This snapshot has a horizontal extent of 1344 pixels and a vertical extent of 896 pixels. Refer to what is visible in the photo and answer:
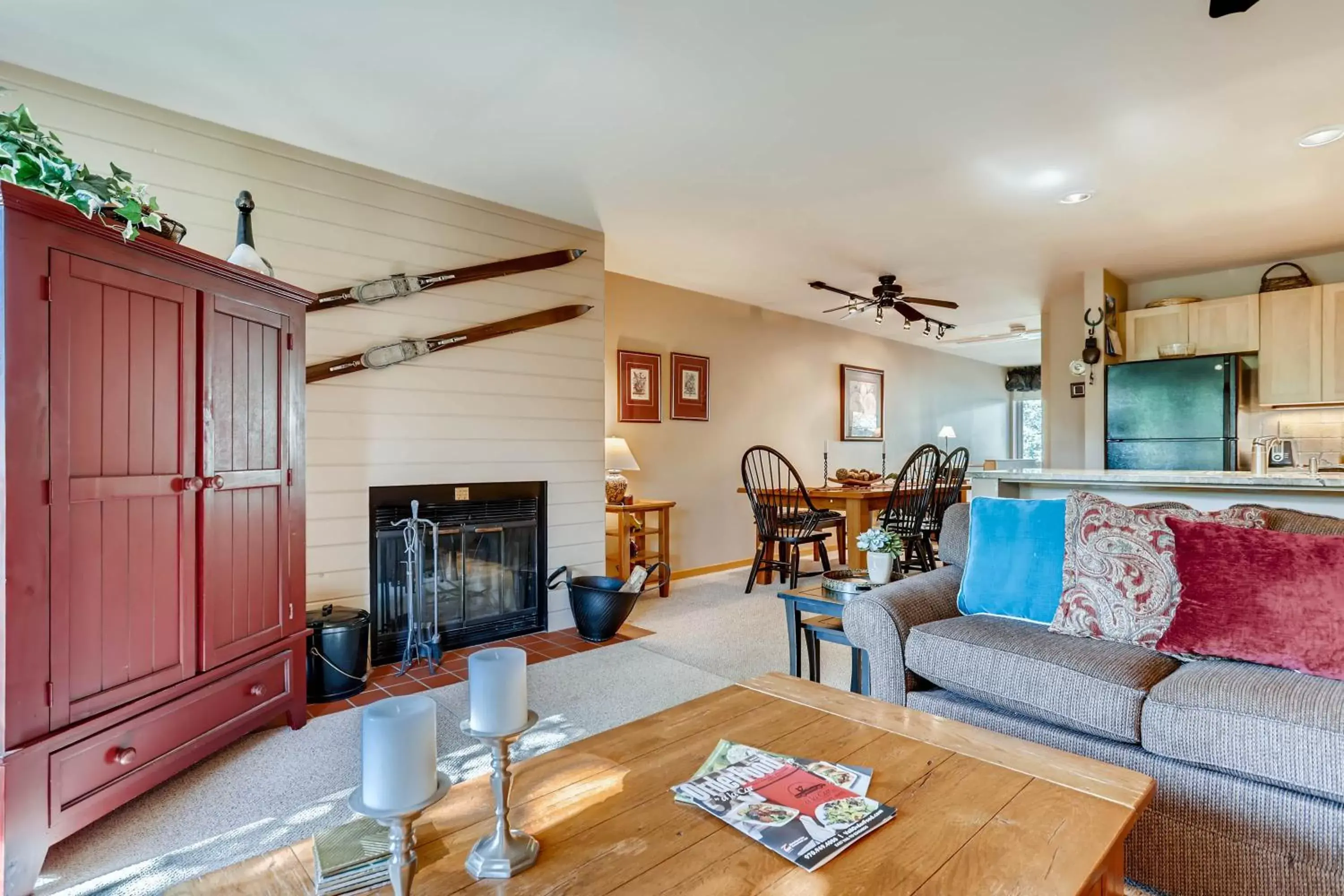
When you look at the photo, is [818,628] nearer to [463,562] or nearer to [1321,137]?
[463,562]

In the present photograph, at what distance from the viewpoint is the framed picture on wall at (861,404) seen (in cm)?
716

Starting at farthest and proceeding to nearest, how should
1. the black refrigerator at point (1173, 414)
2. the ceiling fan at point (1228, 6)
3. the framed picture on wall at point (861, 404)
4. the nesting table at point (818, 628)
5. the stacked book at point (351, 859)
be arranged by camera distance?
the framed picture on wall at point (861, 404) → the black refrigerator at point (1173, 414) → the nesting table at point (818, 628) → the ceiling fan at point (1228, 6) → the stacked book at point (351, 859)

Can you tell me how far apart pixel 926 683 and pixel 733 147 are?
7.67 ft

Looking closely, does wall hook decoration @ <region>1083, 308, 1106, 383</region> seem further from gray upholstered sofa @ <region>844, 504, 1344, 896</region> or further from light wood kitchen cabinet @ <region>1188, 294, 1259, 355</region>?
gray upholstered sofa @ <region>844, 504, 1344, 896</region>

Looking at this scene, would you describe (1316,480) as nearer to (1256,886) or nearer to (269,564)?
(1256,886)

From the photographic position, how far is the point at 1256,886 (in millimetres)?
1426

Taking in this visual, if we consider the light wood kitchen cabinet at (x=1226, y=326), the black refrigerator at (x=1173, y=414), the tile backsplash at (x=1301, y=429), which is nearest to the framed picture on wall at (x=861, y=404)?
the black refrigerator at (x=1173, y=414)

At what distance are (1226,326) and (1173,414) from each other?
0.77 m

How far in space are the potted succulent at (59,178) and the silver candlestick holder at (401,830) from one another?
1.69m

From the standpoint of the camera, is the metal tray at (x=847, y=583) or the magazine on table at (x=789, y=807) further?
the metal tray at (x=847, y=583)

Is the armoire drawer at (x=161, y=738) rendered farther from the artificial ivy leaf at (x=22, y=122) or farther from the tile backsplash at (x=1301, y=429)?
the tile backsplash at (x=1301, y=429)

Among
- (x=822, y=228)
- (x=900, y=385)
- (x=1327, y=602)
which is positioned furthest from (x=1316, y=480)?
(x=900, y=385)

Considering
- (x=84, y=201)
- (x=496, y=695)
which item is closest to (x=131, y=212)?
(x=84, y=201)

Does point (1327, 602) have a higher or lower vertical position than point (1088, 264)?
lower
